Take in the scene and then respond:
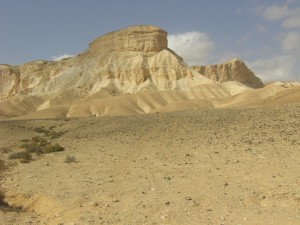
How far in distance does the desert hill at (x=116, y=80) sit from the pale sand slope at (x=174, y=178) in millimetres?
75237

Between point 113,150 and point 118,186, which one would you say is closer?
point 118,186

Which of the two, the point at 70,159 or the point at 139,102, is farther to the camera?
the point at 139,102

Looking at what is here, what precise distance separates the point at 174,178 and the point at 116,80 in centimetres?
10651

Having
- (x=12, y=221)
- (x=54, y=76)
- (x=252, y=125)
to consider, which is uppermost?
(x=54, y=76)

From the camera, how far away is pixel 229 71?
152m

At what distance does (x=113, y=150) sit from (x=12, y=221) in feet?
30.8

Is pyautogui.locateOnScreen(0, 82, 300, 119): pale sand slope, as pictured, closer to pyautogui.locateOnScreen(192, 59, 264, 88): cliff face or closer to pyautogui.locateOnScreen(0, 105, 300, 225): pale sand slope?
pyautogui.locateOnScreen(192, 59, 264, 88): cliff face

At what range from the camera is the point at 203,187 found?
11.4m

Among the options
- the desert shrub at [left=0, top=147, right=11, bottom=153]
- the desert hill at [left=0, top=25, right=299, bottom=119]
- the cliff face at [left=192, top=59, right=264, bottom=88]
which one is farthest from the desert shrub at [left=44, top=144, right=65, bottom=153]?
the cliff face at [left=192, top=59, right=264, bottom=88]

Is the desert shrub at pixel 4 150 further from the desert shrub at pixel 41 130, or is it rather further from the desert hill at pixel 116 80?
the desert hill at pixel 116 80

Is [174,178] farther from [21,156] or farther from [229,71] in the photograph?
[229,71]

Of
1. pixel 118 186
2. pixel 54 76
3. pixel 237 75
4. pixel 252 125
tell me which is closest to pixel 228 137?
pixel 252 125

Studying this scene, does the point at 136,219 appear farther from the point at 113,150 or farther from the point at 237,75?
the point at 237,75

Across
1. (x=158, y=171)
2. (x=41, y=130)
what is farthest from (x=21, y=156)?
(x=41, y=130)
